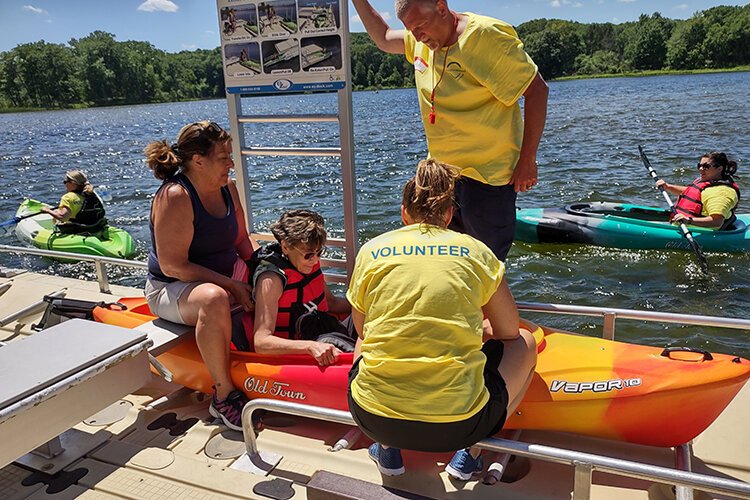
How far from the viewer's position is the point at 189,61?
7369 cm

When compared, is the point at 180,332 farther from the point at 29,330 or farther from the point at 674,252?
the point at 674,252

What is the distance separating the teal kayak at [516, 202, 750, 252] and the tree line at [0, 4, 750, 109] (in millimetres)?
48138

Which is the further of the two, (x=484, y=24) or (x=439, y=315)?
(x=484, y=24)

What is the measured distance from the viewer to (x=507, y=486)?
97.3 inches

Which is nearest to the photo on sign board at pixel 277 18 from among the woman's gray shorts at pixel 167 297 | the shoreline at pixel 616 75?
the woman's gray shorts at pixel 167 297

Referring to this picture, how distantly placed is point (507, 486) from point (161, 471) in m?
1.54

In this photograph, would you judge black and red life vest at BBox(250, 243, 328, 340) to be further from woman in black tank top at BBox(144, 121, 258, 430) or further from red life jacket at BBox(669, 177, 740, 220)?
red life jacket at BBox(669, 177, 740, 220)

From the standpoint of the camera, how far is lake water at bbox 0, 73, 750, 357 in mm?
7384

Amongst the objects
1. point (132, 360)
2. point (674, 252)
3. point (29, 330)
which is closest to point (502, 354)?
point (132, 360)

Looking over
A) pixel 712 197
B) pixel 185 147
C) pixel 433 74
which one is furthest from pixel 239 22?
pixel 712 197

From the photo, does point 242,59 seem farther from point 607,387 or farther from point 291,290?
point 607,387

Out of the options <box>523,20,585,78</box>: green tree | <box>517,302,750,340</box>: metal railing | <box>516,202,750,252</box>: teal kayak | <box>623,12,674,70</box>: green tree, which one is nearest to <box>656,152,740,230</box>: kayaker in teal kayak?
<box>516,202,750,252</box>: teal kayak

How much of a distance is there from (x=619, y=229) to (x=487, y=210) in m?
6.22

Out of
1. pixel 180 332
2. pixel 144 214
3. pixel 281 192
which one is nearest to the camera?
pixel 180 332
